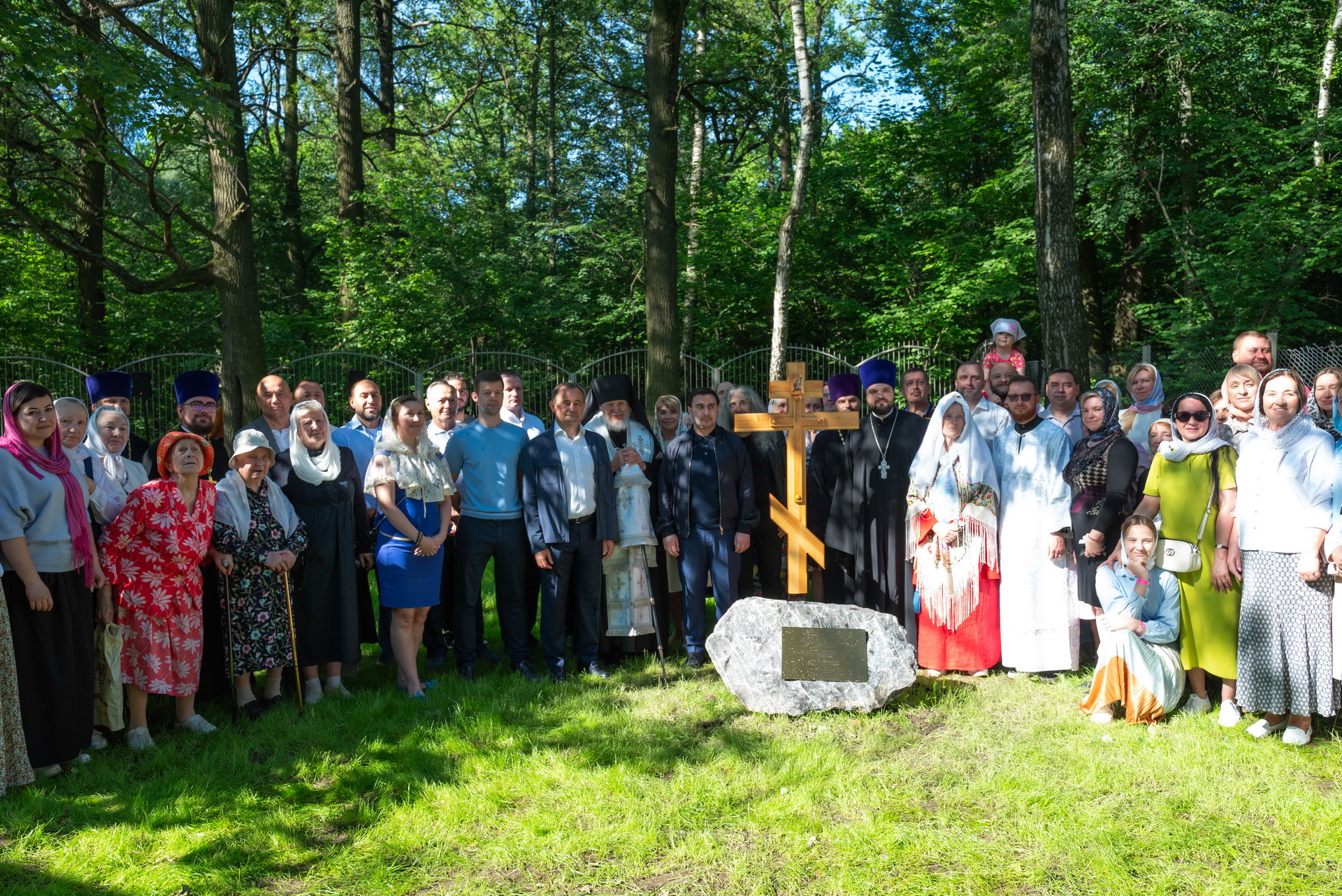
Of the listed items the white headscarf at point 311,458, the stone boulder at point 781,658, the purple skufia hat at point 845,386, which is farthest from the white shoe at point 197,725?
the purple skufia hat at point 845,386

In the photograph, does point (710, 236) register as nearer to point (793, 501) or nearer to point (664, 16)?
point (664, 16)

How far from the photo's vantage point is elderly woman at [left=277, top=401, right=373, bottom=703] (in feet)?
18.6

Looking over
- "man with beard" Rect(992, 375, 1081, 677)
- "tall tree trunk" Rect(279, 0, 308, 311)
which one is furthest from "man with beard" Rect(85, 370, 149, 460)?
"tall tree trunk" Rect(279, 0, 308, 311)

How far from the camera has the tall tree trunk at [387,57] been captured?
20672mm

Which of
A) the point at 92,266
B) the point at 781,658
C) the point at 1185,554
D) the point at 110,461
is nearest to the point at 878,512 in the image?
the point at 781,658

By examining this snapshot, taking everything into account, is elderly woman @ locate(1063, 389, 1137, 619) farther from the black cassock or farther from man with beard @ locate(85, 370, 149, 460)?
man with beard @ locate(85, 370, 149, 460)

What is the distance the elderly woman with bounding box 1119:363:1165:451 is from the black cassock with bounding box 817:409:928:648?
1.78 m

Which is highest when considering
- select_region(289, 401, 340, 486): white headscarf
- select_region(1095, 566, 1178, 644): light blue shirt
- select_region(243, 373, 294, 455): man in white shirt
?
select_region(243, 373, 294, 455): man in white shirt

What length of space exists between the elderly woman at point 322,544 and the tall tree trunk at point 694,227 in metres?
13.2

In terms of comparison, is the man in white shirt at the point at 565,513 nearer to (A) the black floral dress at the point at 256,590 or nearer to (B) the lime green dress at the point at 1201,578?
(A) the black floral dress at the point at 256,590

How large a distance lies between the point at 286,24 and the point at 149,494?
58.0 ft

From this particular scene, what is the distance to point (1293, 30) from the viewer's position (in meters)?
17.5

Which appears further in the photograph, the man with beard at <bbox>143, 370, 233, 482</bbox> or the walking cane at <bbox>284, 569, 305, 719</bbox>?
the man with beard at <bbox>143, 370, 233, 482</bbox>

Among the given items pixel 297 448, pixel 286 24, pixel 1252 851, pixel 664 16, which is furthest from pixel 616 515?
pixel 286 24
